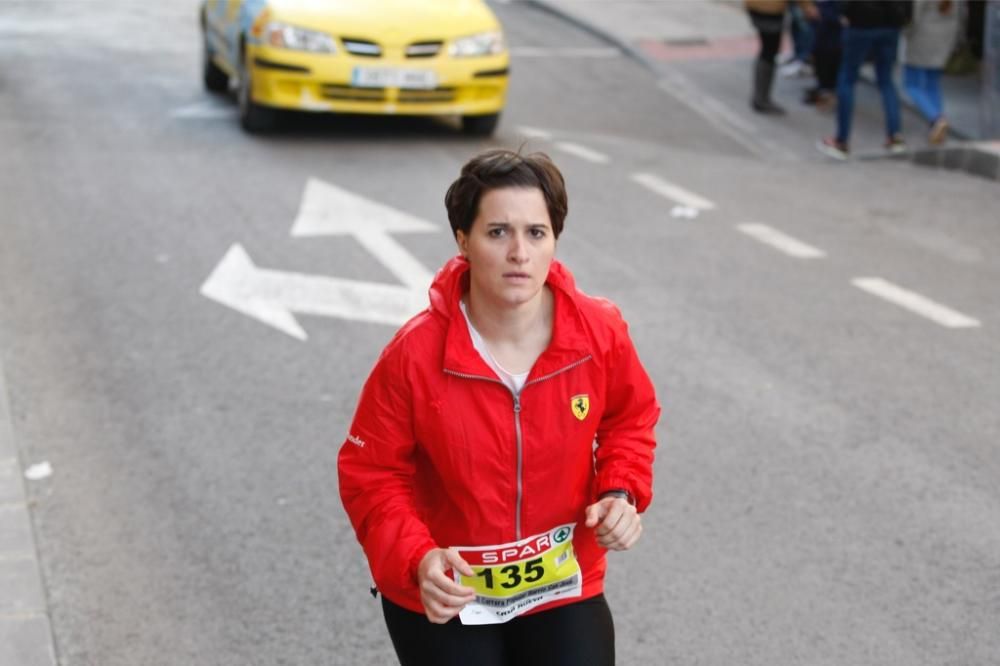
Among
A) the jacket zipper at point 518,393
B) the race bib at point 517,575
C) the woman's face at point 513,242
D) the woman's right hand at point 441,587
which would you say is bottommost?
the race bib at point 517,575

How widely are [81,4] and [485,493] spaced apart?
20845mm

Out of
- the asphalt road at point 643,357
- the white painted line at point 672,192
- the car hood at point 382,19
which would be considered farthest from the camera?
the car hood at point 382,19

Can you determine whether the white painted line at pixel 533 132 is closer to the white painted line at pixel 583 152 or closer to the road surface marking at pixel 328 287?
the white painted line at pixel 583 152

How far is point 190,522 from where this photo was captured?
219 inches

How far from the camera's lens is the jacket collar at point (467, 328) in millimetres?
3135

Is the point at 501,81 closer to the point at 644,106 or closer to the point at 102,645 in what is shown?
the point at 644,106

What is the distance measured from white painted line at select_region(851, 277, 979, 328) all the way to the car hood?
5058 mm

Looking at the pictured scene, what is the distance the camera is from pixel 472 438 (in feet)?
10.3

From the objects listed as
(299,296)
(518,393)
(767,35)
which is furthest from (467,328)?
(767,35)

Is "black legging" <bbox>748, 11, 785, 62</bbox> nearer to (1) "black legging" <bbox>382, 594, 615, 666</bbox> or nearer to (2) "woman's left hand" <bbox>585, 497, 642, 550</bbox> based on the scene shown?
(1) "black legging" <bbox>382, 594, 615, 666</bbox>

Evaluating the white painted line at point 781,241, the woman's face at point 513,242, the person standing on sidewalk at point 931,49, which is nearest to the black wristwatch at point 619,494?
the woman's face at point 513,242

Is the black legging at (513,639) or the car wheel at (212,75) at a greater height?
the black legging at (513,639)

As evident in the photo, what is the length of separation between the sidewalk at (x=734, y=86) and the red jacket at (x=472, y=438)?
9.83m

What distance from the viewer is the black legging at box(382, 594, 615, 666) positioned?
322cm
